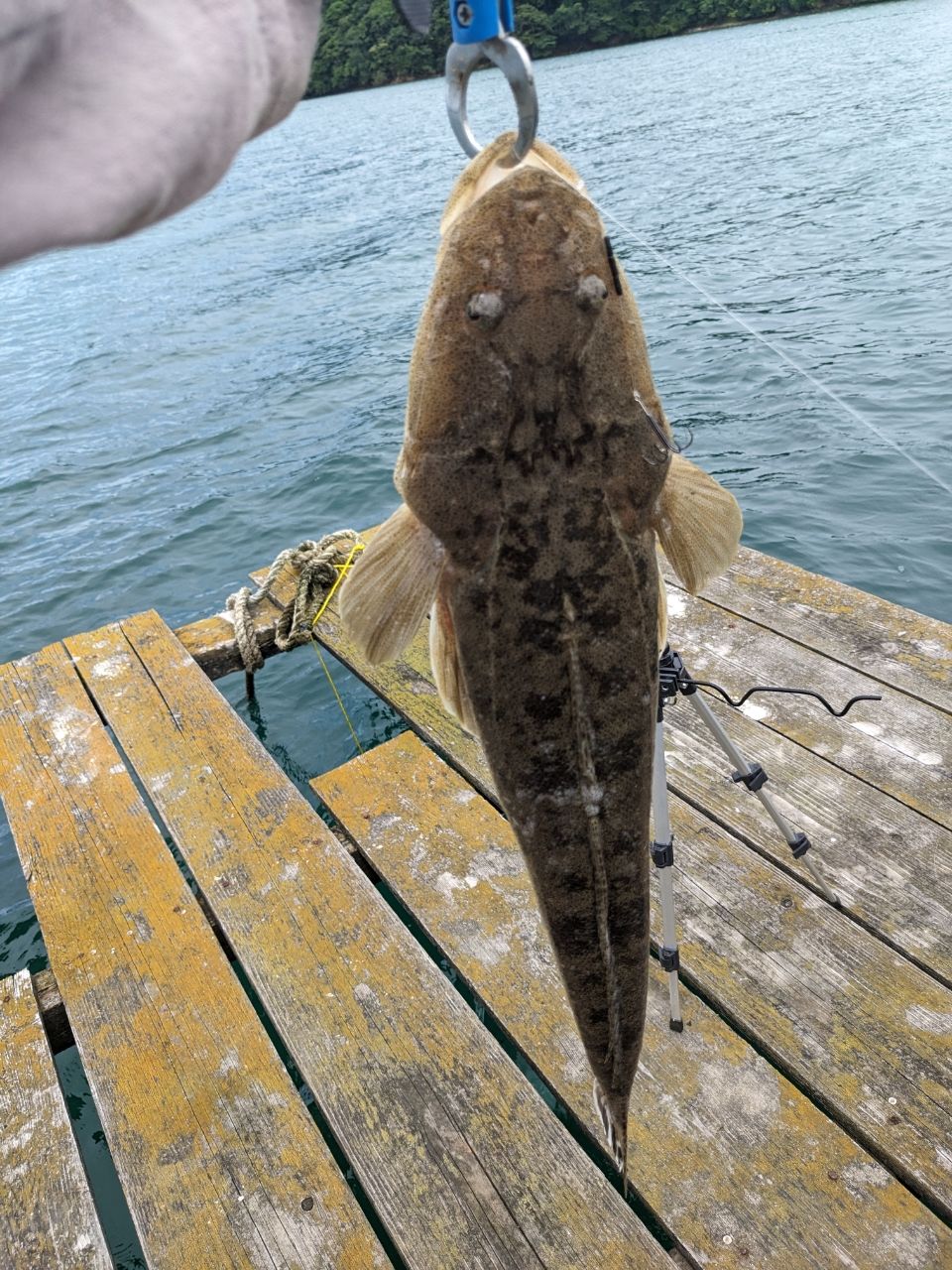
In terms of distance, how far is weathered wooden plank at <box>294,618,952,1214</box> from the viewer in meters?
3.29

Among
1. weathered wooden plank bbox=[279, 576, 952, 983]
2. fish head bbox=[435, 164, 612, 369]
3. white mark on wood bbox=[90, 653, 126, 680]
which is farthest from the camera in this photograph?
white mark on wood bbox=[90, 653, 126, 680]

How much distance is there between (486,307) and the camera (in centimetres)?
195

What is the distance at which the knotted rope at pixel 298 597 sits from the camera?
7.03m

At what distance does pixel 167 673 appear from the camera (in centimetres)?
662

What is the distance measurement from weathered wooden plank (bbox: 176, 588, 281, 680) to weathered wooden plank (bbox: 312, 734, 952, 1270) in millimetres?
2816

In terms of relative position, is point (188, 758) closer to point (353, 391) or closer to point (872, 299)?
point (353, 391)

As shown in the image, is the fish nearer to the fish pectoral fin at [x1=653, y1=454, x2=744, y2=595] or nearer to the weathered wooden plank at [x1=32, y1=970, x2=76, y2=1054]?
the fish pectoral fin at [x1=653, y1=454, x2=744, y2=595]

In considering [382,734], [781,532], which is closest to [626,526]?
[382,734]

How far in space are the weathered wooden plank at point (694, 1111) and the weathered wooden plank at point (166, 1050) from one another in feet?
3.04

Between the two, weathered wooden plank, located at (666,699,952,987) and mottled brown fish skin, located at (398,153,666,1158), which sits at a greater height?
mottled brown fish skin, located at (398,153,666,1158)

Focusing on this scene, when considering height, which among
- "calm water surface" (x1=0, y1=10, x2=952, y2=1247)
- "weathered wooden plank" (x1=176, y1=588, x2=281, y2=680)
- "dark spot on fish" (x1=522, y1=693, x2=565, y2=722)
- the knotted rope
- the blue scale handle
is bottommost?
"calm water surface" (x1=0, y1=10, x2=952, y2=1247)

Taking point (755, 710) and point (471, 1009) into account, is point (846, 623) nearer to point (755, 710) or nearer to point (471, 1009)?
point (755, 710)

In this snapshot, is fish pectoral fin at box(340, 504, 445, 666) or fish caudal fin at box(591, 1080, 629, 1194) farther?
fish caudal fin at box(591, 1080, 629, 1194)

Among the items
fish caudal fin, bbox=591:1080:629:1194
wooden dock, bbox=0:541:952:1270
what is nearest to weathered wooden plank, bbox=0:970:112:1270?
wooden dock, bbox=0:541:952:1270
